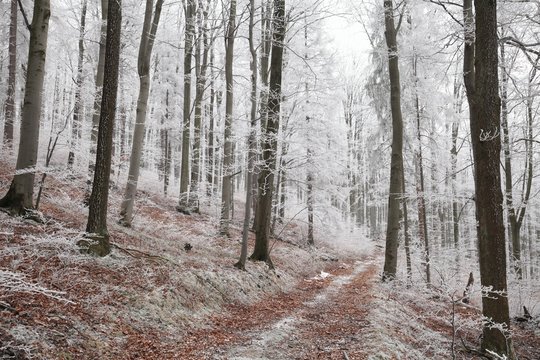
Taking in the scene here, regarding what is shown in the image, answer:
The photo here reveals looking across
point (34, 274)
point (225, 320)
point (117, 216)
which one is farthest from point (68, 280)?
point (117, 216)

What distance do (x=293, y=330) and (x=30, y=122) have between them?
704 cm

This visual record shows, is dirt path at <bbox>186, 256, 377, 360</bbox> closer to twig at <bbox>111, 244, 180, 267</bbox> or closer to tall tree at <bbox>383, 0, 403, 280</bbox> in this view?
twig at <bbox>111, 244, 180, 267</bbox>

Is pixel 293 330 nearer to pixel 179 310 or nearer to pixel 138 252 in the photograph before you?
pixel 179 310

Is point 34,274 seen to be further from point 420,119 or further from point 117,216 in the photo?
point 420,119

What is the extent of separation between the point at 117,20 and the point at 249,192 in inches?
200

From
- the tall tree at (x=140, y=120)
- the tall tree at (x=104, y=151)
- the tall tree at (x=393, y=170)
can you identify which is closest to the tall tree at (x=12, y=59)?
the tall tree at (x=140, y=120)

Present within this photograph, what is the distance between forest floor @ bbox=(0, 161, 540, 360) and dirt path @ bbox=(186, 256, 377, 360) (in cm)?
2

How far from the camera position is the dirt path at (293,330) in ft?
17.0

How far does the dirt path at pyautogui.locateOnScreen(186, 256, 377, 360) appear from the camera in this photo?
17.0ft

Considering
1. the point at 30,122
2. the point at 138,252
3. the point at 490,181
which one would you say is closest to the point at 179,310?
the point at 138,252

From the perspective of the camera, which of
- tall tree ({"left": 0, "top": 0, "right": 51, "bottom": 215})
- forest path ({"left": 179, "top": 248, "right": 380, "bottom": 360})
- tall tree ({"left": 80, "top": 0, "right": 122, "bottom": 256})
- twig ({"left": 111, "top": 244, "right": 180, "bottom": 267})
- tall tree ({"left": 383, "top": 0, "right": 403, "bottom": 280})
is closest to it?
forest path ({"left": 179, "top": 248, "right": 380, "bottom": 360})

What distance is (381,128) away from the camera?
15.8 meters

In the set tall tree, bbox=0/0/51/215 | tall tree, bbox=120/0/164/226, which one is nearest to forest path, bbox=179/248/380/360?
tall tree, bbox=0/0/51/215

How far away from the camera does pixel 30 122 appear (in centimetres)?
763
